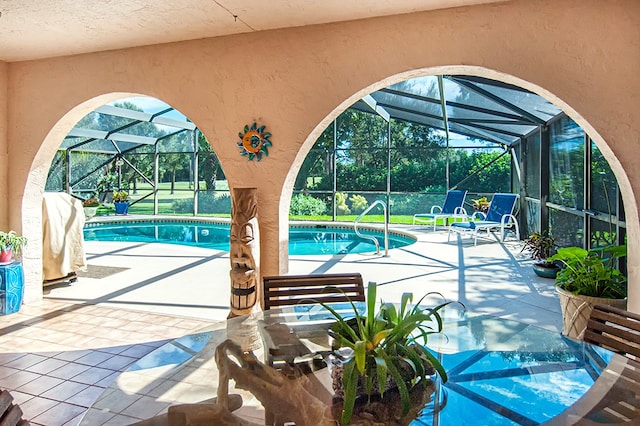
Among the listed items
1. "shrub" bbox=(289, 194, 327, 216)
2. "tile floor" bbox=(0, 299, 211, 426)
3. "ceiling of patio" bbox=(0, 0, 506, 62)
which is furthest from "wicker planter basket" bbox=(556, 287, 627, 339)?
"shrub" bbox=(289, 194, 327, 216)

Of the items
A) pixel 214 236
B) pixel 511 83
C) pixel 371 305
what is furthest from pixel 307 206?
pixel 371 305

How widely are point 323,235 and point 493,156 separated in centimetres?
482

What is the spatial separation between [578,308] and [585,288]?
235 millimetres

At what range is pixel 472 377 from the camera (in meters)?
1.70

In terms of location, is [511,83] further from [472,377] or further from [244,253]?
[244,253]

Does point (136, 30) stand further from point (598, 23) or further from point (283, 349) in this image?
point (598, 23)

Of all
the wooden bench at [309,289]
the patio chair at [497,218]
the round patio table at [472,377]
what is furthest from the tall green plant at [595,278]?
the patio chair at [497,218]

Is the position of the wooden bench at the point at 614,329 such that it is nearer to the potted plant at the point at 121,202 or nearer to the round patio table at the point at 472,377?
the round patio table at the point at 472,377

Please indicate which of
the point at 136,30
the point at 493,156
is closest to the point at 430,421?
the point at 136,30

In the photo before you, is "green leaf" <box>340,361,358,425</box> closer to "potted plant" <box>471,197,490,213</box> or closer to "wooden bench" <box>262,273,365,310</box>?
"wooden bench" <box>262,273,365,310</box>

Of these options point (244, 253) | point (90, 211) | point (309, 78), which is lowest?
point (244, 253)

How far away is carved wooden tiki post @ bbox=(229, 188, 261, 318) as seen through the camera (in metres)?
3.33

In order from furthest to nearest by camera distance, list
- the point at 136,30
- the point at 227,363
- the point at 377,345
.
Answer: the point at 136,30 < the point at 227,363 < the point at 377,345

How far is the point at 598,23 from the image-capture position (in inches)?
106
